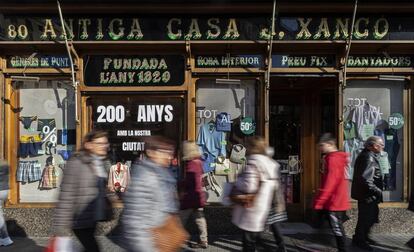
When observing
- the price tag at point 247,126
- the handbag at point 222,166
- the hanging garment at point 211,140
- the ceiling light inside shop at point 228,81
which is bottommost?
the handbag at point 222,166

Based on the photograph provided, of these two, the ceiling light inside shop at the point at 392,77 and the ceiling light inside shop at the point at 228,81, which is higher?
the ceiling light inside shop at the point at 392,77

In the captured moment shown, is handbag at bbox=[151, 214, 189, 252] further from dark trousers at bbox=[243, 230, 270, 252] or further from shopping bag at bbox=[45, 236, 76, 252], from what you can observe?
dark trousers at bbox=[243, 230, 270, 252]

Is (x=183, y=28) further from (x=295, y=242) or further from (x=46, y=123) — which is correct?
(x=295, y=242)

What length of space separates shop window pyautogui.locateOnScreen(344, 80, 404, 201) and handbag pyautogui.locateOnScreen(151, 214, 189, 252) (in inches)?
213

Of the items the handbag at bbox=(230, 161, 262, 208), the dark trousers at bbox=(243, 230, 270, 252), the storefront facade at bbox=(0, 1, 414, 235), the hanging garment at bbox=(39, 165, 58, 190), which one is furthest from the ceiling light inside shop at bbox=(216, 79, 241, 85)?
the dark trousers at bbox=(243, 230, 270, 252)

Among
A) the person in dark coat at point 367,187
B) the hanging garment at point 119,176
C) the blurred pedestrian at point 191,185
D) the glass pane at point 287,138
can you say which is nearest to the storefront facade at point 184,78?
the hanging garment at point 119,176

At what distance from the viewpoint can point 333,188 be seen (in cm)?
680

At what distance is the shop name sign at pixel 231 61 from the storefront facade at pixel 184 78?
0.6 inches

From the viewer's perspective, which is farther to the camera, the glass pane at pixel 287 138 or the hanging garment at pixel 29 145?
the glass pane at pixel 287 138

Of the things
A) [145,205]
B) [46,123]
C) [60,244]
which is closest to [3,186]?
[46,123]

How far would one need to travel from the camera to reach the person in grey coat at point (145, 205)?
389 cm

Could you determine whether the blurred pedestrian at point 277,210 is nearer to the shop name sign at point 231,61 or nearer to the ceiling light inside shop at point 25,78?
the shop name sign at point 231,61

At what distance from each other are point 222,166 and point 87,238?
379 cm

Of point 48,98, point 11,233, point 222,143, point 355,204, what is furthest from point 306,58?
point 11,233
